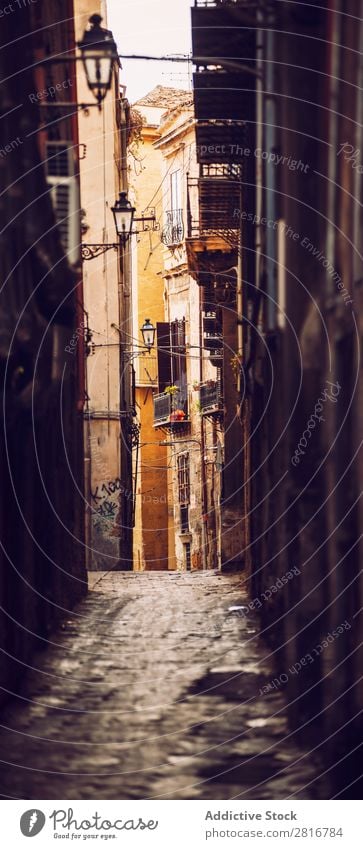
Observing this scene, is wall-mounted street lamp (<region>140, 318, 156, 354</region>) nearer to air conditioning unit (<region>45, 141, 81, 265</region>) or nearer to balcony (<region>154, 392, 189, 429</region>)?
A: balcony (<region>154, 392, 189, 429</region>)

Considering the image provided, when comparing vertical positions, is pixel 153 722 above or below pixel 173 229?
below

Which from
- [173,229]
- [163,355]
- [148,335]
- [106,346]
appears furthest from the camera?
[163,355]

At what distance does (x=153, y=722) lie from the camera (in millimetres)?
7457

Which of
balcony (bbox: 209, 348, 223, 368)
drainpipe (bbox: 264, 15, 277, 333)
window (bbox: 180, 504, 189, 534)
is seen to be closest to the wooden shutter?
balcony (bbox: 209, 348, 223, 368)

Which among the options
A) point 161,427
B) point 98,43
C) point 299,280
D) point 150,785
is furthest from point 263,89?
point 161,427

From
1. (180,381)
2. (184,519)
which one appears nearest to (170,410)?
(180,381)

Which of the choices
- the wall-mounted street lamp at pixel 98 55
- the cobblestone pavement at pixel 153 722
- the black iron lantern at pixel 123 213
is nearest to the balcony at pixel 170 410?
the black iron lantern at pixel 123 213

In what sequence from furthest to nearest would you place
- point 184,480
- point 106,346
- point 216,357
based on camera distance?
point 184,480
point 216,357
point 106,346

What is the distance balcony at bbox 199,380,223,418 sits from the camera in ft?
70.4

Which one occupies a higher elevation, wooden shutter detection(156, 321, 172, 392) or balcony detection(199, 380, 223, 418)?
wooden shutter detection(156, 321, 172, 392)

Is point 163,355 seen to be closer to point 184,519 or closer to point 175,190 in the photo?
point 184,519

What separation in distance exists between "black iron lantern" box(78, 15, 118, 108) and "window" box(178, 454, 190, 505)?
15708mm

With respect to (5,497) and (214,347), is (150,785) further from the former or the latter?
(214,347)

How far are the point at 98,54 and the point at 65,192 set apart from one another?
255 centimetres
